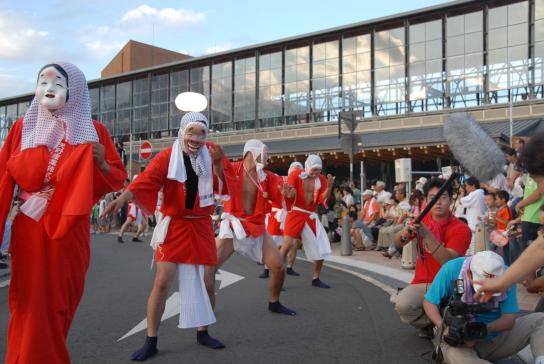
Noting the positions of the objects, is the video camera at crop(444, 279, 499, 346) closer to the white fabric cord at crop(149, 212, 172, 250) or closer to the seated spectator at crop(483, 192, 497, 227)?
the white fabric cord at crop(149, 212, 172, 250)

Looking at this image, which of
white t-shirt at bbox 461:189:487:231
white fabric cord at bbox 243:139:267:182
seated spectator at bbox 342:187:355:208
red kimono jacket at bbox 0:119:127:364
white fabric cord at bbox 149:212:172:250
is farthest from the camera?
seated spectator at bbox 342:187:355:208

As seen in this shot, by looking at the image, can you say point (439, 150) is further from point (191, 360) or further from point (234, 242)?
point (191, 360)

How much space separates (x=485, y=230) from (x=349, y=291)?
2704mm

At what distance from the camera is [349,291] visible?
24.9 feet

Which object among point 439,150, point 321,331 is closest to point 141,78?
point 439,150

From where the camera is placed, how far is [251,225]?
5961 millimetres

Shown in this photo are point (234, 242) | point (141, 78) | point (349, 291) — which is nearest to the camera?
point (234, 242)

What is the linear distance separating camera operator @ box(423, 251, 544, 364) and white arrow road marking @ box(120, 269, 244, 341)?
287 cm

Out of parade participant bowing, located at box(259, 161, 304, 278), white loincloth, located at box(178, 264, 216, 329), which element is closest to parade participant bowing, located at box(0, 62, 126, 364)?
white loincloth, located at box(178, 264, 216, 329)

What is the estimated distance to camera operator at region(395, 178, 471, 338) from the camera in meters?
4.66

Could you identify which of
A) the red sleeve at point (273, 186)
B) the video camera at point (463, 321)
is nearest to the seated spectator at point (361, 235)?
the red sleeve at point (273, 186)

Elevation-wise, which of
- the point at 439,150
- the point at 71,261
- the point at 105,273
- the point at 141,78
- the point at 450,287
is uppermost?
the point at 141,78

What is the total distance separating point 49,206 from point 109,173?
1.32 ft

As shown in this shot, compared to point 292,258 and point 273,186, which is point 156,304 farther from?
point 292,258
